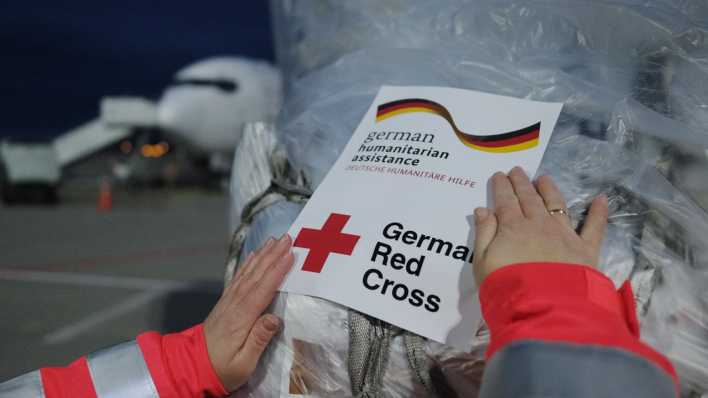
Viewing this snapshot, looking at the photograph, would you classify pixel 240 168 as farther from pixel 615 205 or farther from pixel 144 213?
pixel 144 213

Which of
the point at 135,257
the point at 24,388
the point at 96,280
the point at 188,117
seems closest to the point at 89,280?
Answer: the point at 96,280

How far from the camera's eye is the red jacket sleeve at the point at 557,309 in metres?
0.67

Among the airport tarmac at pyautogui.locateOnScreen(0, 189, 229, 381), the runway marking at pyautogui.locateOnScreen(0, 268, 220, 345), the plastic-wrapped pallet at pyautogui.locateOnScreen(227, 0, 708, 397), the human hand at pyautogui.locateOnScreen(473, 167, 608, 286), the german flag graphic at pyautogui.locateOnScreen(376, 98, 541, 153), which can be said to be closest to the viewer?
the human hand at pyautogui.locateOnScreen(473, 167, 608, 286)

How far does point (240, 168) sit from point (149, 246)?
5.28m

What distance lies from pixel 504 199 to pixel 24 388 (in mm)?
953

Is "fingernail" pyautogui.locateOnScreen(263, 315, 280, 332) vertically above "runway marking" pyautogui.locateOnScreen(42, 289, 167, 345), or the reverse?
"fingernail" pyautogui.locateOnScreen(263, 315, 280, 332)

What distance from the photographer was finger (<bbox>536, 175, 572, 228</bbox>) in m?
0.90

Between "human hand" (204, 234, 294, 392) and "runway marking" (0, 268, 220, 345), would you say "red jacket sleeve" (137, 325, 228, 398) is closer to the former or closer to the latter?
"human hand" (204, 234, 294, 392)

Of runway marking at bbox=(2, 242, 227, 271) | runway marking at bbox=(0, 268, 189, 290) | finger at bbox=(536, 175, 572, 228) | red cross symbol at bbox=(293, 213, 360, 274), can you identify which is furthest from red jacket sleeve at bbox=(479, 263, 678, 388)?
runway marking at bbox=(2, 242, 227, 271)

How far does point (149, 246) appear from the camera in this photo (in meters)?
6.49

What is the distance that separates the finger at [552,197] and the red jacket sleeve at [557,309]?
0.13 metres

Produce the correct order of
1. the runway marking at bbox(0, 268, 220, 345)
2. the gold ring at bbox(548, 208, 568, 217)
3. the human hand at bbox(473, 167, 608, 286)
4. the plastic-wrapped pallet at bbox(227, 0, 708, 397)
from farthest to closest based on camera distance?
the runway marking at bbox(0, 268, 220, 345) → the plastic-wrapped pallet at bbox(227, 0, 708, 397) → the gold ring at bbox(548, 208, 568, 217) → the human hand at bbox(473, 167, 608, 286)

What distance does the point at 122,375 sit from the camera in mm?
1126

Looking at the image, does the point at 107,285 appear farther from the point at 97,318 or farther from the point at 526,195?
the point at 526,195
